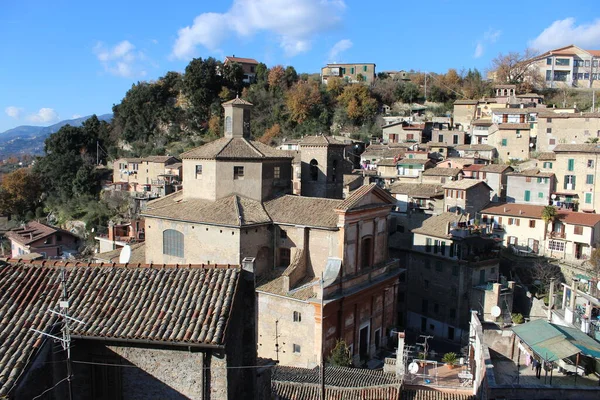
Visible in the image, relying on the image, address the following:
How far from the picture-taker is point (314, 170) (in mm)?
30250

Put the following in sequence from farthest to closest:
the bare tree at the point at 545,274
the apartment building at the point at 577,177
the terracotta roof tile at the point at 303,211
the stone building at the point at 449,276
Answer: the apartment building at the point at 577,177 → the bare tree at the point at 545,274 → the stone building at the point at 449,276 → the terracotta roof tile at the point at 303,211

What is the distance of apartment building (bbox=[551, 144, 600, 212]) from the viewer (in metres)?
38.9

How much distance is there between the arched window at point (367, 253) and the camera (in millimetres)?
25728

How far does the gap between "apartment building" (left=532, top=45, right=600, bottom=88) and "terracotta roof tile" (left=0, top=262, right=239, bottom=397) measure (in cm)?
7513

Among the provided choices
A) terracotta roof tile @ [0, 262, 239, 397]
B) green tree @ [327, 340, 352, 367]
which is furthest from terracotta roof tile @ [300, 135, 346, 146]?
terracotta roof tile @ [0, 262, 239, 397]

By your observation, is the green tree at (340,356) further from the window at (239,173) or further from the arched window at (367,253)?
the window at (239,173)

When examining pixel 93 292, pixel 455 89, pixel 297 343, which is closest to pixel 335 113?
pixel 455 89

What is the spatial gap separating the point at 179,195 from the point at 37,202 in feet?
145

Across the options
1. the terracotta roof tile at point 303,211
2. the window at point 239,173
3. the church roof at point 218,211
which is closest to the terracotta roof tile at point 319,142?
the terracotta roof tile at point 303,211

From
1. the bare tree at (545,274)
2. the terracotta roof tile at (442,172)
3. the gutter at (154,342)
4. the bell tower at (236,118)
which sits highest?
the bell tower at (236,118)

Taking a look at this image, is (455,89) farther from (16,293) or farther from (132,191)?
(16,293)

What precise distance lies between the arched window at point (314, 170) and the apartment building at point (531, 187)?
1966cm

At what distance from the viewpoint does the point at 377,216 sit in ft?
86.4

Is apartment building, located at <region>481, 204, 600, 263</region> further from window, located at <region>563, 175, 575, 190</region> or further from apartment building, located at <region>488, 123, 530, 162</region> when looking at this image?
apartment building, located at <region>488, 123, 530, 162</region>
